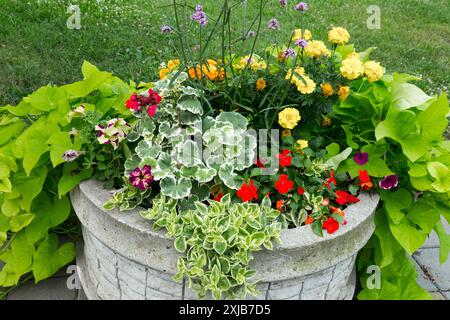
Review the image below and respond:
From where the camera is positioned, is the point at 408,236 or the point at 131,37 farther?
the point at 131,37

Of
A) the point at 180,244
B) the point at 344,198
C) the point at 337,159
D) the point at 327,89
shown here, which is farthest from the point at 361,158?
the point at 180,244

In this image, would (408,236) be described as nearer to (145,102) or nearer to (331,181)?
(331,181)

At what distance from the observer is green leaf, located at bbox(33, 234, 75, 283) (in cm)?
233

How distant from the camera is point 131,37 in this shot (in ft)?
16.3

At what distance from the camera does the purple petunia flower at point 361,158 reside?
2.15m

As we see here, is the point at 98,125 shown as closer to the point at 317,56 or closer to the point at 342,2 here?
the point at 317,56

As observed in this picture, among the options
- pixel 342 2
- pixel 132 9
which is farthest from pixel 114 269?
pixel 342 2

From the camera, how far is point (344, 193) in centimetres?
206

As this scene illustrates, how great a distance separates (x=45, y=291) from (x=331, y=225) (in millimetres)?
1503

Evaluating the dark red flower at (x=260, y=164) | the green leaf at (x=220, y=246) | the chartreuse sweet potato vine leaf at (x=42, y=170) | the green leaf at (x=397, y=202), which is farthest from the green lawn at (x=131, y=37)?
the green leaf at (x=220, y=246)

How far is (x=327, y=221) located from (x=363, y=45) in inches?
159

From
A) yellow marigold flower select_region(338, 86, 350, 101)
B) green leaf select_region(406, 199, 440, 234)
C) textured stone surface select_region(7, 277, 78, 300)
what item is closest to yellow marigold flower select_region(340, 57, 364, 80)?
yellow marigold flower select_region(338, 86, 350, 101)

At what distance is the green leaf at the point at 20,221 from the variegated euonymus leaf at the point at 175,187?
708mm

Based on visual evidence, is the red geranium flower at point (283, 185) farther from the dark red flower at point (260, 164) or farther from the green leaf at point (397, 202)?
the green leaf at point (397, 202)
